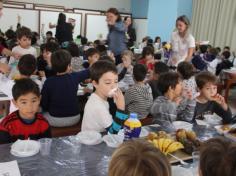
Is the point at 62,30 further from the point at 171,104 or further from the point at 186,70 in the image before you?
the point at 171,104

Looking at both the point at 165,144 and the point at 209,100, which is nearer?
the point at 165,144

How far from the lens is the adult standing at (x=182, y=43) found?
4930mm

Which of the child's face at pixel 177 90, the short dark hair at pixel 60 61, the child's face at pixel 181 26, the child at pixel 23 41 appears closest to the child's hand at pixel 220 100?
the child's face at pixel 177 90

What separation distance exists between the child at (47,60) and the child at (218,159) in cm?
347

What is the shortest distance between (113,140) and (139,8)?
36.4 feet

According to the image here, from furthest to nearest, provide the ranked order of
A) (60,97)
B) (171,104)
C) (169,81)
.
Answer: (60,97) → (169,81) → (171,104)

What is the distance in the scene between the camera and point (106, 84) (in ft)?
7.64

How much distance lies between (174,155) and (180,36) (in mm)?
3645

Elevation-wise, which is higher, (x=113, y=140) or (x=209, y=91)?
(x=209, y=91)

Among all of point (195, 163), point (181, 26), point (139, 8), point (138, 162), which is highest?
point (139, 8)

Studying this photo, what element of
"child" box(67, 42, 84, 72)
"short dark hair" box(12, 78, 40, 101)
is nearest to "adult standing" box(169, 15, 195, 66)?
"child" box(67, 42, 84, 72)

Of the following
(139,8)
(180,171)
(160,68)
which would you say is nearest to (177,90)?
(180,171)

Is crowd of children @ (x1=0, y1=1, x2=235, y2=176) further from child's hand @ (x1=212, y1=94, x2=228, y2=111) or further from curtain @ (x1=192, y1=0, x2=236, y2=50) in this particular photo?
curtain @ (x1=192, y1=0, x2=236, y2=50)

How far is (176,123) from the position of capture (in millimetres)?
2369
